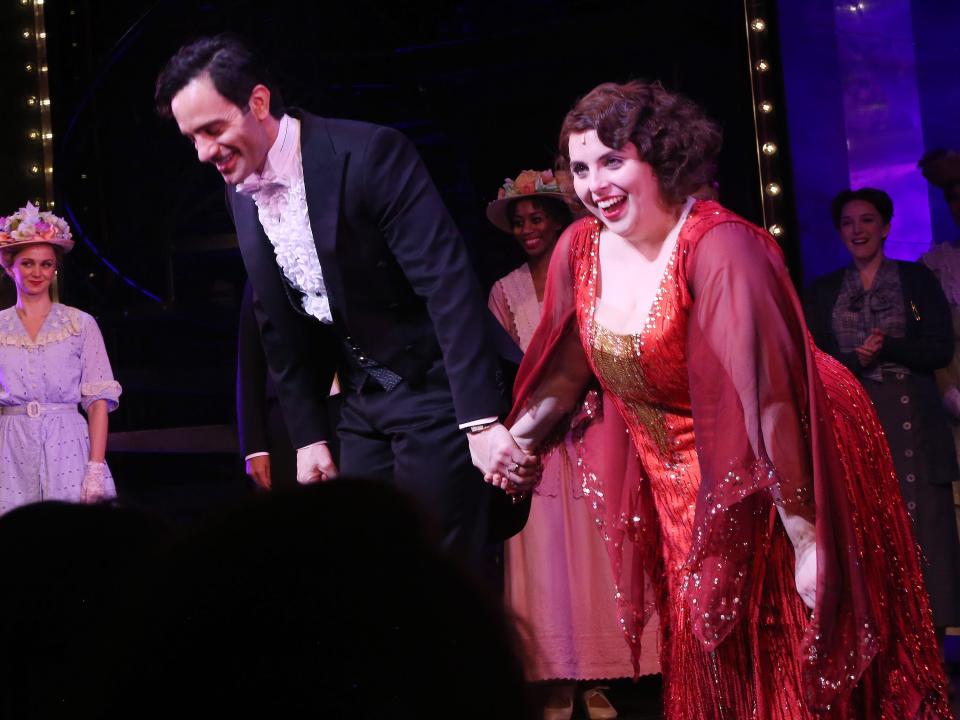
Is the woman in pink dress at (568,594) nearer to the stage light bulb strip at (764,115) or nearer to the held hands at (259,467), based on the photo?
the held hands at (259,467)

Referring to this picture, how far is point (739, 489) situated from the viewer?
1.98 metres

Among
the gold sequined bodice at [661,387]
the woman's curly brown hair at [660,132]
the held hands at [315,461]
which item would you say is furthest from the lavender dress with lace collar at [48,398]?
the woman's curly brown hair at [660,132]

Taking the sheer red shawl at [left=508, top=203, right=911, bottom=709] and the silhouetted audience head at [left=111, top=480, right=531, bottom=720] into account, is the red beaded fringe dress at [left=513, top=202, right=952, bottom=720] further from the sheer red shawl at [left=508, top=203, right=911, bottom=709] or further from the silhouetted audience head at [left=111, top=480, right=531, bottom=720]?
the silhouetted audience head at [left=111, top=480, right=531, bottom=720]

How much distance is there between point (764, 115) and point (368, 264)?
9.41 feet

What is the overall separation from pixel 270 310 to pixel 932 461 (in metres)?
2.69

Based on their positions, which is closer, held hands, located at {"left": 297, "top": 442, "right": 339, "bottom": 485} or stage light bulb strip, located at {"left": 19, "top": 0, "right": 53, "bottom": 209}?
held hands, located at {"left": 297, "top": 442, "right": 339, "bottom": 485}

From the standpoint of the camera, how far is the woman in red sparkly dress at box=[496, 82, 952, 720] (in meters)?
1.97

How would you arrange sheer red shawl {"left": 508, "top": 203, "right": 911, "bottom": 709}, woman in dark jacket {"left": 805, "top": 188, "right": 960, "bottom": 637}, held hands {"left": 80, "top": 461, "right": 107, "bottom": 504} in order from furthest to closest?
held hands {"left": 80, "top": 461, "right": 107, "bottom": 504} < woman in dark jacket {"left": 805, "top": 188, "right": 960, "bottom": 637} < sheer red shawl {"left": 508, "top": 203, "right": 911, "bottom": 709}

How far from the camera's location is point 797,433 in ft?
6.50

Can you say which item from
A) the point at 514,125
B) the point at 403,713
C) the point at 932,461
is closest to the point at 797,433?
the point at 403,713

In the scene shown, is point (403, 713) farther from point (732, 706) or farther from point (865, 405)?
point (865, 405)

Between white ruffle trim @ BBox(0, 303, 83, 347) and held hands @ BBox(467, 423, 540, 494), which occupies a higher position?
white ruffle trim @ BBox(0, 303, 83, 347)

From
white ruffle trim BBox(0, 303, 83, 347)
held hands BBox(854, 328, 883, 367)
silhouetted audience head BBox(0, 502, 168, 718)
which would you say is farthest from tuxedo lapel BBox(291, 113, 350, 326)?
white ruffle trim BBox(0, 303, 83, 347)

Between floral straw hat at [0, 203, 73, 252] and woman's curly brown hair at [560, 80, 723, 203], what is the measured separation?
3303mm
